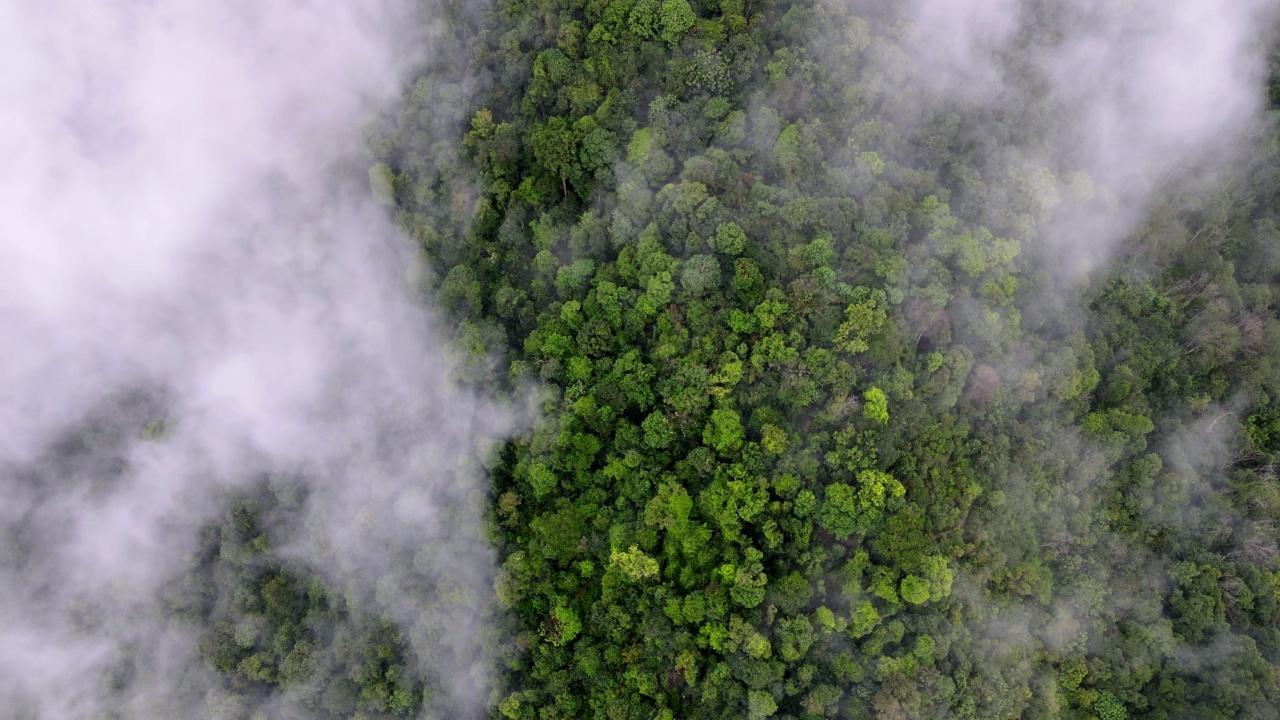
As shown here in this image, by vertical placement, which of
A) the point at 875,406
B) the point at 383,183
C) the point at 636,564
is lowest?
the point at 636,564

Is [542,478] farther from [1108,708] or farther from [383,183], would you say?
[1108,708]

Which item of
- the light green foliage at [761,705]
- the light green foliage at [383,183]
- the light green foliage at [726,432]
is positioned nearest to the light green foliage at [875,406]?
the light green foliage at [726,432]

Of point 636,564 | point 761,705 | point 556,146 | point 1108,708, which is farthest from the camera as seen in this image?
point 556,146

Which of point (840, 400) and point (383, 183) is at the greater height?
point (383, 183)

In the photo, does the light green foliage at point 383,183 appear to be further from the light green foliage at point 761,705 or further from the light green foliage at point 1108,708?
the light green foliage at point 1108,708

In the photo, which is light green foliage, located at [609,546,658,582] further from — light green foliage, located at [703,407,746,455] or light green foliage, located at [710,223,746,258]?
light green foliage, located at [710,223,746,258]

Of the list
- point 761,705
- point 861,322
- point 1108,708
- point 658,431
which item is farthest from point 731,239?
point 1108,708

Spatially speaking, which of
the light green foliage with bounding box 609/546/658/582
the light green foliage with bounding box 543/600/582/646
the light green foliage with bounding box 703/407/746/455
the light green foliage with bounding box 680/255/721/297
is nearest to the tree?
the light green foliage with bounding box 680/255/721/297

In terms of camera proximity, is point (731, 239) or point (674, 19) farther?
point (674, 19)
